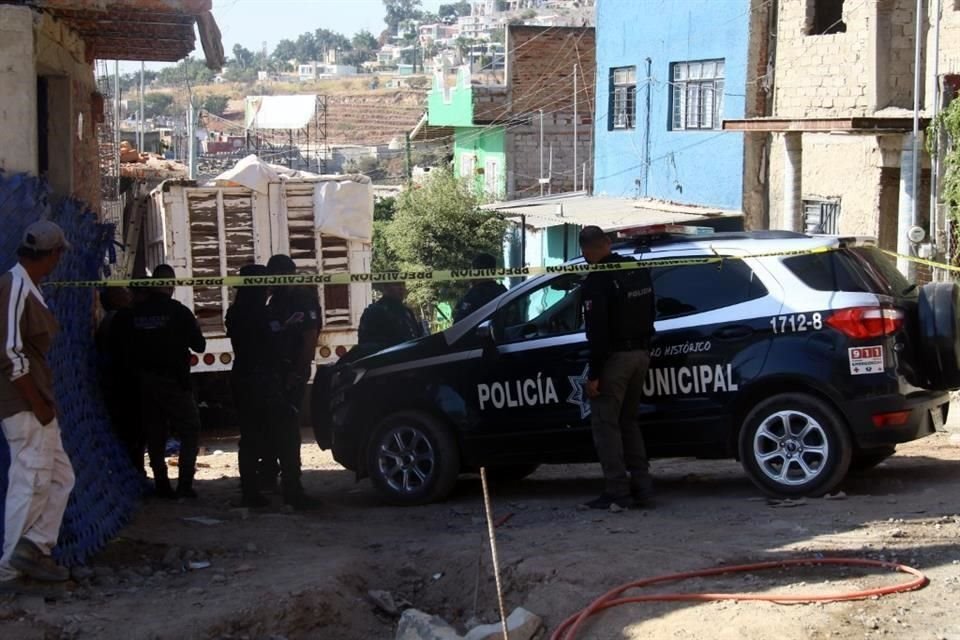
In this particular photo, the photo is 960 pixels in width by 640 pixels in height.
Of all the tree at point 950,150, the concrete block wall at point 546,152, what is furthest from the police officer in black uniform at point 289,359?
the concrete block wall at point 546,152

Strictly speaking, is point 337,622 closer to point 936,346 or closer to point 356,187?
point 936,346

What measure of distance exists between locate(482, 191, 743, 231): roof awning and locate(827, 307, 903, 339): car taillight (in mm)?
15433

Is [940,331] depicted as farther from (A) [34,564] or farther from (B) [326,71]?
(B) [326,71]

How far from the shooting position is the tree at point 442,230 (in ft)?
109

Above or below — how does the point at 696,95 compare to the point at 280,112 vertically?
below

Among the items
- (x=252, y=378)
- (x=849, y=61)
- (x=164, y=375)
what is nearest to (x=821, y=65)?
(x=849, y=61)

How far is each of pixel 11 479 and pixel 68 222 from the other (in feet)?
7.27

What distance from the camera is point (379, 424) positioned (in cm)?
962

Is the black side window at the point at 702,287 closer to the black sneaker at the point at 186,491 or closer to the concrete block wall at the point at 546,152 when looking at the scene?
the black sneaker at the point at 186,491

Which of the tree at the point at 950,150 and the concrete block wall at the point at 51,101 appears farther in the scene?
the tree at the point at 950,150

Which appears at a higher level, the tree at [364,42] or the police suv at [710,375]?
the tree at [364,42]

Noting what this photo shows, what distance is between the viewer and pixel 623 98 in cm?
2931

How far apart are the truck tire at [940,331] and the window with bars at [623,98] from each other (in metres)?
20.7

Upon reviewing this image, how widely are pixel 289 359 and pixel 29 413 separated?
3.11 meters
